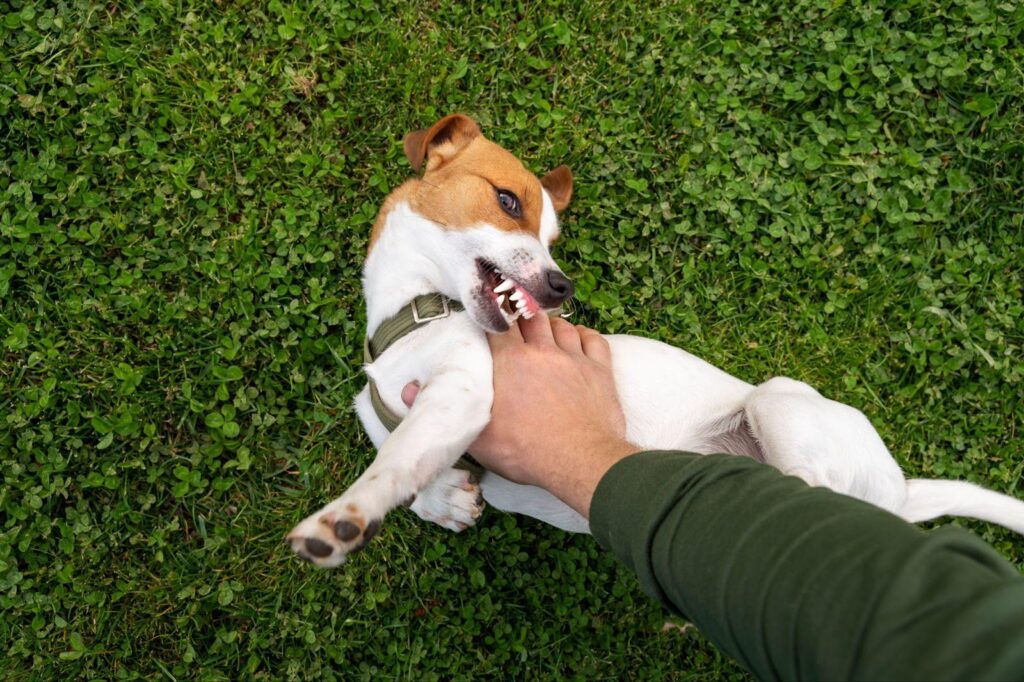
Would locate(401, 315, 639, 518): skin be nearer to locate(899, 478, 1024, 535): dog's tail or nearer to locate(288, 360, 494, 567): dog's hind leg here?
locate(288, 360, 494, 567): dog's hind leg

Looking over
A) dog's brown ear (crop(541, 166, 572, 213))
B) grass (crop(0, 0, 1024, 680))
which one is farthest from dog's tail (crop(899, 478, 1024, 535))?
dog's brown ear (crop(541, 166, 572, 213))

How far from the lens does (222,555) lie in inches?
138

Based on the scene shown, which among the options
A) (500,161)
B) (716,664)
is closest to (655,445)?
(500,161)

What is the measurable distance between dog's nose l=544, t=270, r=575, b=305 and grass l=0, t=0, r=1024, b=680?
1.25m

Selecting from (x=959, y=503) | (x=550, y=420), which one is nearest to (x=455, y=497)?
(x=550, y=420)

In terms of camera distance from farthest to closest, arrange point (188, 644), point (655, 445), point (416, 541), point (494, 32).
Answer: point (494, 32) → point (416, 541) → point (188, 644) → point (655, 445)

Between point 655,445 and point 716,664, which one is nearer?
point 655,445

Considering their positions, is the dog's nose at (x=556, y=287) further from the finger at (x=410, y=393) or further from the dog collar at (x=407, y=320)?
the finger at (x=410, y=393)

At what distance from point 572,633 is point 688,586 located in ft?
7.51

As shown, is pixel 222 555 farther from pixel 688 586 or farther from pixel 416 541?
pixel 688 586

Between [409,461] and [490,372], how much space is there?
0.55m

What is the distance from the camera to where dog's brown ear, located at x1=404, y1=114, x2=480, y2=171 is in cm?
307

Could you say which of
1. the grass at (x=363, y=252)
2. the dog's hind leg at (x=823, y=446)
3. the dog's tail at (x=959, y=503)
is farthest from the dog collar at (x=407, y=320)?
the dog's tail at (x=959, y=503)

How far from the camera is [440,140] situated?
3215 mm
